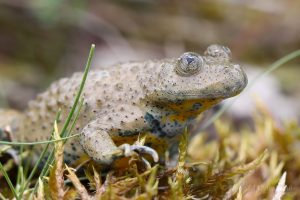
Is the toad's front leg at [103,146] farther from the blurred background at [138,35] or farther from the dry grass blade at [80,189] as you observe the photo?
the blurred background at [138,35]

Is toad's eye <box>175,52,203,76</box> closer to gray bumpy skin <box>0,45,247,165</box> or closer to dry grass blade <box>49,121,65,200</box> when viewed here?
gray bumpy skin <box>0,45,247,165</box>

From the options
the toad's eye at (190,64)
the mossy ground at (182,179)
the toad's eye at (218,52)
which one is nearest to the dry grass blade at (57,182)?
the mossy ground at (182,179)

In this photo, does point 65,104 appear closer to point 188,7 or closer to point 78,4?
point 78,4

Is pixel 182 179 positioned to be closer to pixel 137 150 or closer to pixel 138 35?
pixel 137 150

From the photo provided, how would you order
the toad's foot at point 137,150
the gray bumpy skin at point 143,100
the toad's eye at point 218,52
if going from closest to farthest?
the toad's foot at point 137,150
the gray bumpy skin at point 143,100
the toad's eye at point 218,52

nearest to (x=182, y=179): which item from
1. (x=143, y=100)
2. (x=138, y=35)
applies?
(x=143, y=100)

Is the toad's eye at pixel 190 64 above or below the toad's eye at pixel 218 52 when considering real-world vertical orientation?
below

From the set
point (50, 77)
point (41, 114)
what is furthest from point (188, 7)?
point (41, 114)

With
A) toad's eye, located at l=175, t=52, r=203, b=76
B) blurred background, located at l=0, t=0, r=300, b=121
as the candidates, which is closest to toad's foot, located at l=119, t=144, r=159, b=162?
toad's eye, located at l=175, t=52, r=203, b=76
